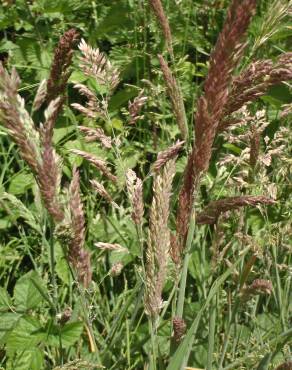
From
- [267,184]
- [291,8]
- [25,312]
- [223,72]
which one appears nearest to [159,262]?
[223,72]

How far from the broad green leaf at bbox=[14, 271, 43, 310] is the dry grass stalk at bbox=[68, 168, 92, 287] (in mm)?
609

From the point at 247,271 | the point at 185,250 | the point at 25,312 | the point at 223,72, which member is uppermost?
the point at 223,72

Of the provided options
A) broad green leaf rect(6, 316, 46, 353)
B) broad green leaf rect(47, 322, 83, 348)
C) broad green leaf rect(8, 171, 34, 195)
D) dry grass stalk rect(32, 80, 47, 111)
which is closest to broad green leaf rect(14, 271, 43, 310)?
broad green leaf rect(6, 316, 46, 353)

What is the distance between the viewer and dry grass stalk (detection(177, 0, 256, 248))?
77cm

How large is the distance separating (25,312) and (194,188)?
84 cm

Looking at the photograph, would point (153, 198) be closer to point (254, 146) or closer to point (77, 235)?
point (77, 235)

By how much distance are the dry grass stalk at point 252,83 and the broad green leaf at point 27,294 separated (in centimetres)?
79

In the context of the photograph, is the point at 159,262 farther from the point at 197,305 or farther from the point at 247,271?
the point at 197,305

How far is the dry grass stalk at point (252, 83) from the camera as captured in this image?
3.15ft

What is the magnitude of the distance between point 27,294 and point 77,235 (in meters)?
0.78

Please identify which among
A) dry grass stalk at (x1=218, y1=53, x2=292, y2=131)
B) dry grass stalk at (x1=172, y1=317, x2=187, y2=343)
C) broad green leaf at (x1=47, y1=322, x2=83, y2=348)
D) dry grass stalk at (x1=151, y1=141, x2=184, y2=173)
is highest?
dry grass stalk at (x1=218, y1=53, x2=292, y2=131)

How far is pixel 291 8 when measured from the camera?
1.06 meters

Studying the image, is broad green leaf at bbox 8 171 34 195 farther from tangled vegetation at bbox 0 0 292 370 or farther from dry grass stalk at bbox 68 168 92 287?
dry grass stalk at bbox 68 168 92 287

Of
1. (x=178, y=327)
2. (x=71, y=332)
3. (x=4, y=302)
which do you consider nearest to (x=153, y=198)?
(x=178, y=327)
